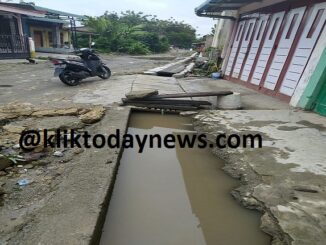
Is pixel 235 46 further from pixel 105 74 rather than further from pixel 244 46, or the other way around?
pixel 105 74

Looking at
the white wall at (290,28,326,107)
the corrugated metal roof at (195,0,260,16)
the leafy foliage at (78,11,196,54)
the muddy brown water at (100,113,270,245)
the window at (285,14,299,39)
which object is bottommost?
the leafy foliage at (78,11,196,54)

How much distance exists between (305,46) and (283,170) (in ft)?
15.0

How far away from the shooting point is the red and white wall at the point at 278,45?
262 inches

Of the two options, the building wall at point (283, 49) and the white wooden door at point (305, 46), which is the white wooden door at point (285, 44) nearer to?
the building wall at point (283, 49)

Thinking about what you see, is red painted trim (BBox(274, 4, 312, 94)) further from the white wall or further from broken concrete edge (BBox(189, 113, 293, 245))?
broken concrete edge (BBox(189, 113, 293, 245))

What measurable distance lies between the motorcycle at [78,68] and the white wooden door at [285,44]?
554 cm

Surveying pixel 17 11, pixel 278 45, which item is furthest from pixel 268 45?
pixel 17 11

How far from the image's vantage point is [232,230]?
8.52ft

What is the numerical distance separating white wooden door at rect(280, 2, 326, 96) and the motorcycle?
588 centimetres

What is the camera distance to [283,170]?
337cm

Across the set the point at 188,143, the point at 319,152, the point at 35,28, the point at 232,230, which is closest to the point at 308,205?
the point at 232,230

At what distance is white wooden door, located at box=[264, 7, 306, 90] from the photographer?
7.32 m

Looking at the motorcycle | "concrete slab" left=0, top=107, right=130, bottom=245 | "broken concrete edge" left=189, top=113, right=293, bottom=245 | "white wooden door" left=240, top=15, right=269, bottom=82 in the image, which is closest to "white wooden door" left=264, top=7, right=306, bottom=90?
"white wooden door" left=240, top=15, right=269, bottom=82

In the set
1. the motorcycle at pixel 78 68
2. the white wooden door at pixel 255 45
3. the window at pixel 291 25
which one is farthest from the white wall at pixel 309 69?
the motorcycle at pixel 78 68
